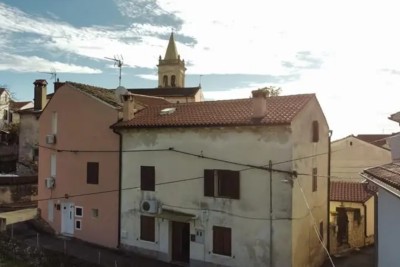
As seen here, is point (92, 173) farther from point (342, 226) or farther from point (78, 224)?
point (342, 226)

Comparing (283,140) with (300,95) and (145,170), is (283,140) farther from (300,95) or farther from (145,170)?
(145,170)

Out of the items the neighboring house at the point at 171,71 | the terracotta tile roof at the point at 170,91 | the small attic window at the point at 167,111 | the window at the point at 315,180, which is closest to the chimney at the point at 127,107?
the small attic window at the point at 167,111

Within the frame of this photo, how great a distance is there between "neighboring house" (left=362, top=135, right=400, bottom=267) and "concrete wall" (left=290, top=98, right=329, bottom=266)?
5689 millimetres

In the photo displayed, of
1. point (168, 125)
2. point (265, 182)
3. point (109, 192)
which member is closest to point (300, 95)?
point (265, 182)

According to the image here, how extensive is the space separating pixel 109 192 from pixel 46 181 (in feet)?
17.9

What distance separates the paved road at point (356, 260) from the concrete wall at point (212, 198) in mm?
5457

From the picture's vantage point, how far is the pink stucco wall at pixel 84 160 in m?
22.2

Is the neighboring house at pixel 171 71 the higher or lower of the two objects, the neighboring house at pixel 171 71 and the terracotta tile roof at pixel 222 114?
the higher

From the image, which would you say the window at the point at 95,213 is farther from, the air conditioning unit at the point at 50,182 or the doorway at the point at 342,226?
the doorway at the point at 342,226

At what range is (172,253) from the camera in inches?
793

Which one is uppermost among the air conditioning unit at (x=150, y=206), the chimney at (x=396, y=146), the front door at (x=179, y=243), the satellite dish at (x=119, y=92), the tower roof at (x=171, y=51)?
the tower roof at (x=171, y=51)

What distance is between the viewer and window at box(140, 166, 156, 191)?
20.6 m

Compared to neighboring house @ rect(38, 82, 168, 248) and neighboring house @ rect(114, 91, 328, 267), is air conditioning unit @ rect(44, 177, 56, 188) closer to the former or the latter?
neighboring house @ rect(38, 82, 168, 248)

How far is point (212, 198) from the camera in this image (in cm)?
1852
